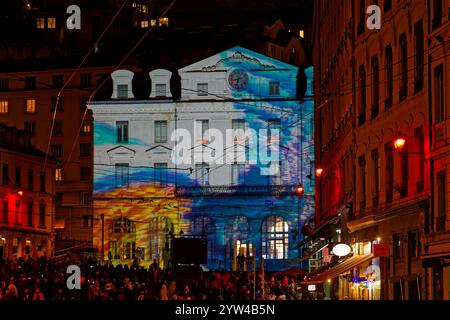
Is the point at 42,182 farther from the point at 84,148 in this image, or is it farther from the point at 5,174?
the point at 84,148

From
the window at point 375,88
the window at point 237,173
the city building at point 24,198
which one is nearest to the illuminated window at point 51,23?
the city building at point 24,198

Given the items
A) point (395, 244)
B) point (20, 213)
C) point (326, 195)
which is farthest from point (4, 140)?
point (395, 244)

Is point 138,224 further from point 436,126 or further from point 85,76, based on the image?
point 436,126

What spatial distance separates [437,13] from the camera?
28375 millimetres

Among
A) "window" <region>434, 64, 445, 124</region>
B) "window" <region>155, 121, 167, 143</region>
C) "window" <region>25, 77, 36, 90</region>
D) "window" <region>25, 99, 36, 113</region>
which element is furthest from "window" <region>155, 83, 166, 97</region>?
"window" <region>434, 64, 445, 124</region>

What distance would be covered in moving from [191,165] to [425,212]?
6451cm

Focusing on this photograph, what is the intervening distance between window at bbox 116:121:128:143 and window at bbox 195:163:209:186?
6.36 metres

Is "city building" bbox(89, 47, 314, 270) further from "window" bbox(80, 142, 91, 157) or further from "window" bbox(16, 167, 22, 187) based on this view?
Result: "window" bbox(80, 142, 91, 157)

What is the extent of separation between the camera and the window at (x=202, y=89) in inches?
3703

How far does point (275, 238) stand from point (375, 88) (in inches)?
2162

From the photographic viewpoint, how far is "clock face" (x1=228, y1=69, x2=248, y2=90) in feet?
306

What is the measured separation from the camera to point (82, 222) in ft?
353

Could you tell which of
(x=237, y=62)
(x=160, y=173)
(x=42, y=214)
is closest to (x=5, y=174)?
(x=42, y=214)

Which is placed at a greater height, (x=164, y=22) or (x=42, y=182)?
(x=164, y=22)
